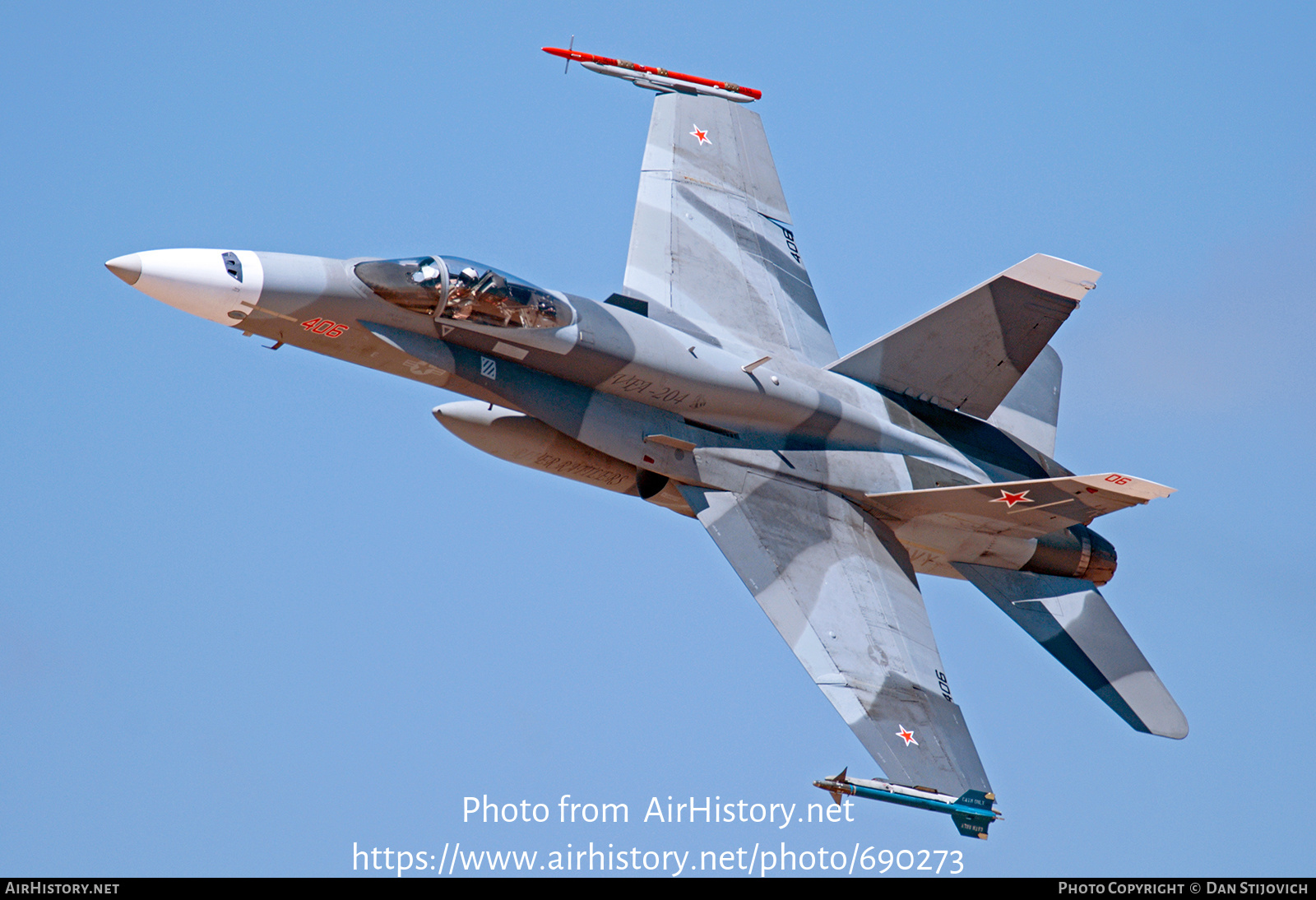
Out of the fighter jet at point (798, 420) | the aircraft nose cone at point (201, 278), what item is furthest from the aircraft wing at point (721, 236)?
the aircraft nose cone at point (201, 278)

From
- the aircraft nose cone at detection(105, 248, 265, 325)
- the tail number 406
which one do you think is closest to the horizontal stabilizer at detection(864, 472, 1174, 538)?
the tail number 406

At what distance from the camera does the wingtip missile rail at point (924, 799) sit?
59.5ft

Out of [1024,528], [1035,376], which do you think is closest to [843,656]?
[1024,528]

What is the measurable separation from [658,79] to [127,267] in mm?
11009

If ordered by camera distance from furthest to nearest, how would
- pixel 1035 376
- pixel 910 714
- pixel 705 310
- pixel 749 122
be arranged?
pixel 749 122
pixel 1035 376
pixel 705 310
pixel 910 714

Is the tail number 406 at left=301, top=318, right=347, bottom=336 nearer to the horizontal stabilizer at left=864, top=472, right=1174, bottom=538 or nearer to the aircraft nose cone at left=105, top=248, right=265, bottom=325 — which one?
the aircraft nose cone at left=105, top=248, right=265, bottom=325

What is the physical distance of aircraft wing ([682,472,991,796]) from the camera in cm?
1898

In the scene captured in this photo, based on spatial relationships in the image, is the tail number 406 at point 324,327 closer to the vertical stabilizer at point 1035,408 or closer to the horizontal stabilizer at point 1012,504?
the horizontal stabilizer at point 1012,504

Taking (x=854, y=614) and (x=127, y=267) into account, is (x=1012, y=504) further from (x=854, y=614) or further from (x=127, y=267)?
(x=127, y=267)
